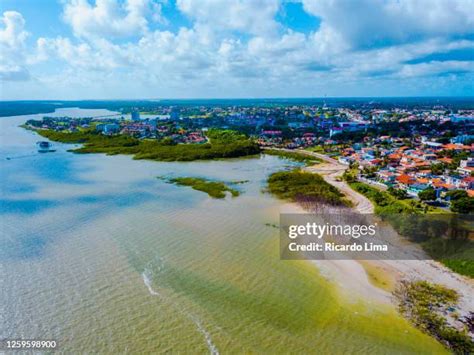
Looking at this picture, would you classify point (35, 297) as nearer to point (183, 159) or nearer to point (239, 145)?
point (183, 159)

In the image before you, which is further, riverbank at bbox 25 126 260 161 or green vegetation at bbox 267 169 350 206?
riverbank at bbox 25 126 260 161

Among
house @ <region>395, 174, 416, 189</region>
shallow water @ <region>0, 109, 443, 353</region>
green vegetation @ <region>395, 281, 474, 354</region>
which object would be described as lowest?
green vegetation @ <region>395, 281, 474, 354</region>

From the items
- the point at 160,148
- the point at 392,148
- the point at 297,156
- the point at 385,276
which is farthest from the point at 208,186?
the point at 392,148

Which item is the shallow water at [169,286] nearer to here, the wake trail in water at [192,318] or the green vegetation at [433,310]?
the wake trail in water at [192,318]

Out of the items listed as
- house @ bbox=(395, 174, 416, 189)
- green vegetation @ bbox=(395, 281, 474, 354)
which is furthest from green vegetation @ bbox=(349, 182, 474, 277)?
house @ bbox=(395, 174, 416, 189)

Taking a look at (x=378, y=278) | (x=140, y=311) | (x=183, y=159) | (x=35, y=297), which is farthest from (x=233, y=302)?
(x=183, y=159)

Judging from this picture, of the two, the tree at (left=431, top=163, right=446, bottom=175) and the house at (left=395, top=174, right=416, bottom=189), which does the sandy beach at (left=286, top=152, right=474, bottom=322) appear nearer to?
the house at (left=395, top=174, right=416, bottom=189)

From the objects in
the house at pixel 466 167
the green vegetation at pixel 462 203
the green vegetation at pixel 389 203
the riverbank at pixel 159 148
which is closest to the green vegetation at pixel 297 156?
the riverbank at pixel 159 148
